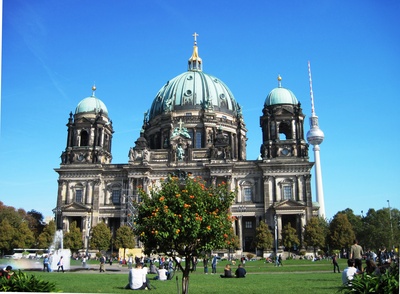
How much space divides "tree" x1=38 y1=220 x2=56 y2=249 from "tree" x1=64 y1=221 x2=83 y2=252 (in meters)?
A: 3.82

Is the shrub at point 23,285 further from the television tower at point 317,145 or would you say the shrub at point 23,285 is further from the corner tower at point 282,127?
the television tower at point 317,145

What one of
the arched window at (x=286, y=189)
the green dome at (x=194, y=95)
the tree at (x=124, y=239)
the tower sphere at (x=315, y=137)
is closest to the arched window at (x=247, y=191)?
the arched window at (x=286, y=189)

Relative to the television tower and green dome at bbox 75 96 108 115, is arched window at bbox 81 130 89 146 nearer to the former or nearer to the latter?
green dome at bbox 75 96 108 115

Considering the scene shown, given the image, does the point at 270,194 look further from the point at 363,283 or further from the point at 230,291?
the point at 363,283

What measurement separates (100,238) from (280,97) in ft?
131

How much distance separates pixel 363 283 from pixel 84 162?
2813 inches

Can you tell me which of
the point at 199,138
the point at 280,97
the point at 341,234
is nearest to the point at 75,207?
the point at 199,138

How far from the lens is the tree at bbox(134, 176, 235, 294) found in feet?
53.6

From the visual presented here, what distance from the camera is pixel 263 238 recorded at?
66125mm

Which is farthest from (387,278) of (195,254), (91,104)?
(91,104)

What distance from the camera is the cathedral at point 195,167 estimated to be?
7212cm

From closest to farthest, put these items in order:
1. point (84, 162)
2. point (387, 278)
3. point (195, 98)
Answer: point (387, 278) → point (84, 162) → point (195, 98)

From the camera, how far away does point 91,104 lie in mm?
83688

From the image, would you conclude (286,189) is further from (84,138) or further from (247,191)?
(84,138)
